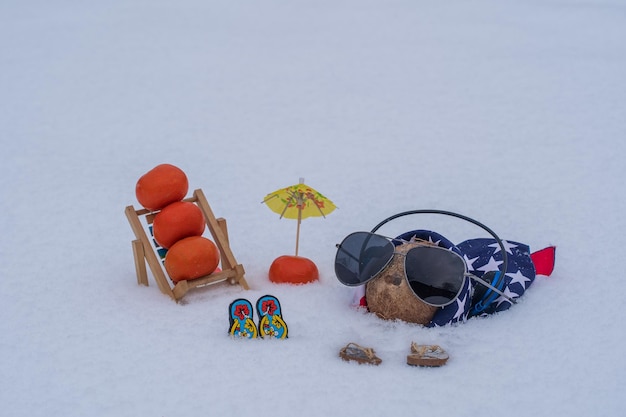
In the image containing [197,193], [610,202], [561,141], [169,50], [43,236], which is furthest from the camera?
[169,50]

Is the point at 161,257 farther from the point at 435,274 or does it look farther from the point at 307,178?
the point at 307,178

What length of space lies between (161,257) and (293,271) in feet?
1.97

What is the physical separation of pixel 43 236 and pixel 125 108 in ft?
5.98

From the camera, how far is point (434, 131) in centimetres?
523

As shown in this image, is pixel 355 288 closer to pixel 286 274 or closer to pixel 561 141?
pixel 286 274

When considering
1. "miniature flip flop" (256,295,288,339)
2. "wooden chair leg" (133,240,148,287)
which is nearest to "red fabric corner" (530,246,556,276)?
"miniature flip flop" (256,295,288,339)

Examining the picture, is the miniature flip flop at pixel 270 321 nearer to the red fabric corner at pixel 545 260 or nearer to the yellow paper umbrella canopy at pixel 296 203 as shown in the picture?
the yellow paper umbrella canopy at pixel 296 203

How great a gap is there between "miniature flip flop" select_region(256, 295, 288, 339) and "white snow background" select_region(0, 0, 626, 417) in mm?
48

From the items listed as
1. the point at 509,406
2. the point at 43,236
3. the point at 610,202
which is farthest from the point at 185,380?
the point at 610,202

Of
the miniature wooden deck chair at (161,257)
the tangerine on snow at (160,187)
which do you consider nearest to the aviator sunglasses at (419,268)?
the miniature wooden deck chair at (161,257)

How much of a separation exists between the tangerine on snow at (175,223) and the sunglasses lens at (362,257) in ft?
2.20

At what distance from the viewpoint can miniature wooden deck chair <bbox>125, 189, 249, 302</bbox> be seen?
3.38 m

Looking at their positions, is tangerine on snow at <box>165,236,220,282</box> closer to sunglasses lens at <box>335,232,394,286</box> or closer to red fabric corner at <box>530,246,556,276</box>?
sunglasses lens at <box>335,232,394,286</box>

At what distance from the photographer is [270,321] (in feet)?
9.82
